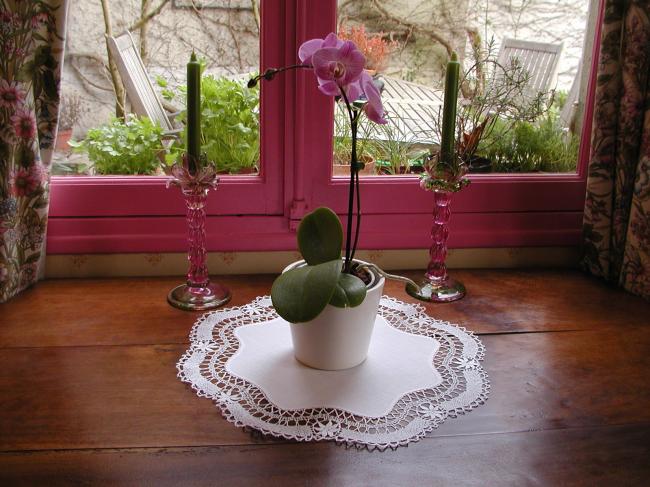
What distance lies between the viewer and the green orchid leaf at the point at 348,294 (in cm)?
77

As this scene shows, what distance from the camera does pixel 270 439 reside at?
733mm

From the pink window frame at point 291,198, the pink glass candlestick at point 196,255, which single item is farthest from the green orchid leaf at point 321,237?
the pink window frame at point 291,198

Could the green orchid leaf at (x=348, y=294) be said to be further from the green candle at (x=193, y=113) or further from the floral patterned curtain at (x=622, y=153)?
the floral patterned curtain at (x=622, y=153)

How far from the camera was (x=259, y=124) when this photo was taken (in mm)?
1223

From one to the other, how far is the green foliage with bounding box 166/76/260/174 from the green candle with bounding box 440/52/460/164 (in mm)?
383

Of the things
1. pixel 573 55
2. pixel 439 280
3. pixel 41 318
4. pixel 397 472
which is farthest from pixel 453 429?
pixel 573 55

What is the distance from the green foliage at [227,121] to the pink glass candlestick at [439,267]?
38 centimetres

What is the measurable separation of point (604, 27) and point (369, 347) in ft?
2.44

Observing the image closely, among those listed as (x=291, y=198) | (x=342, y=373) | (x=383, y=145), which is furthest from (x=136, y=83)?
(x=342, y=373)

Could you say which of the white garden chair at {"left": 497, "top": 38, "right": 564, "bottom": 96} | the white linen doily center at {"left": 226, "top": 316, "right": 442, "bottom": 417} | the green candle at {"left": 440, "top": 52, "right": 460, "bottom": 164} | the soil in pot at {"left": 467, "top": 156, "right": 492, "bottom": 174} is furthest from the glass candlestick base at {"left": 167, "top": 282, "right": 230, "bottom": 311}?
the white garden chair at {"left": 497, "top": 38, "right": 564, "bottom": 96}

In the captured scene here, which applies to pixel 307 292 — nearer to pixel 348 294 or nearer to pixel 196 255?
pixel 348 294

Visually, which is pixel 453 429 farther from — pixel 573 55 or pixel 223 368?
pixel 573 55

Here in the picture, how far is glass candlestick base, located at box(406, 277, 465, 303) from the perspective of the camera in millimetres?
1130

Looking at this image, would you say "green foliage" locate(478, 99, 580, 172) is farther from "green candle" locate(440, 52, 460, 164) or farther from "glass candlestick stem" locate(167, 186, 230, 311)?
"glass candlestick stem" locate(167, 186, 230, 311)
